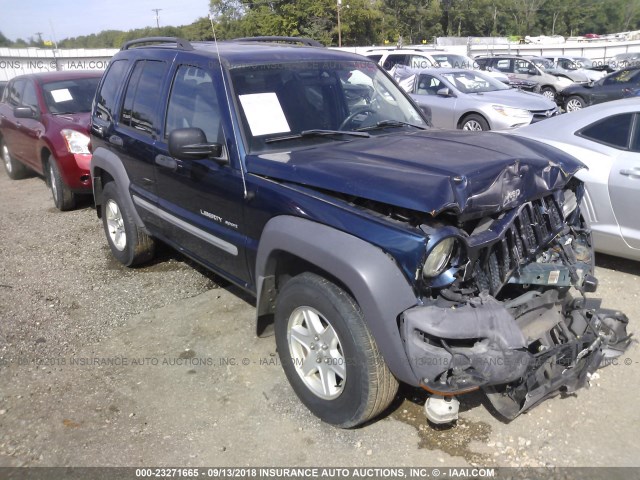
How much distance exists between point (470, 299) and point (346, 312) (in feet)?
1.94

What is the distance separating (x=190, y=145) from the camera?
332cm

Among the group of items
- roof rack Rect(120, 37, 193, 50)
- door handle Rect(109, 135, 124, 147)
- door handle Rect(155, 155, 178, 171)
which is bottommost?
door handle Rect(155, 155, 178, 171)

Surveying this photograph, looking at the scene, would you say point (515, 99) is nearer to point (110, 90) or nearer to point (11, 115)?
point (110, 90)

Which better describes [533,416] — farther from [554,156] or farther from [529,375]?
→ [554,156]

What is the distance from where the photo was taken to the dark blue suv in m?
2.55

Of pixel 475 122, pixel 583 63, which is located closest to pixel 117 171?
pixel 475 122

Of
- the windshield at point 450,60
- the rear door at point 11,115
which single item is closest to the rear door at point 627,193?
the rear door at point 11,115

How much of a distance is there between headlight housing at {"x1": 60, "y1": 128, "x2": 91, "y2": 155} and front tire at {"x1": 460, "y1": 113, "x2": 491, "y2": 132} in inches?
279

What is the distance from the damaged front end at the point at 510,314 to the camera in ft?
8.25

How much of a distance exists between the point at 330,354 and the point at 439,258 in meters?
0.79

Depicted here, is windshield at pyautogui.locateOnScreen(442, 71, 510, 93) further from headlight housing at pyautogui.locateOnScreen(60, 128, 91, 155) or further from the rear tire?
the rear tire

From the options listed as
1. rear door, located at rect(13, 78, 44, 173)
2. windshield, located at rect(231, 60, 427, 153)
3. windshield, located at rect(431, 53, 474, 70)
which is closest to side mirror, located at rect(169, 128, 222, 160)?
windshield, located at rect(231, 60, 427, 153)

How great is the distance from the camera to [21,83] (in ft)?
28.5

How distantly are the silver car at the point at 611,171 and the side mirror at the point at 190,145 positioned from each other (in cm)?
294
